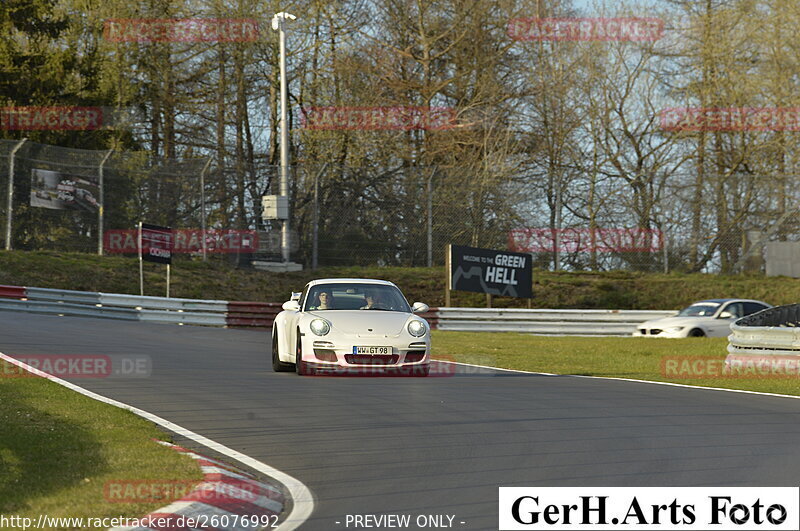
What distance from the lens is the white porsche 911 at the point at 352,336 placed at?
14.2m

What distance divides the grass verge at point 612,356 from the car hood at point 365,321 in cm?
357

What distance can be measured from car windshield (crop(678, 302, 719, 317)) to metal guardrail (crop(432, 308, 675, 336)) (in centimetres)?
99

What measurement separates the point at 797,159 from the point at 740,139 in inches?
98.8

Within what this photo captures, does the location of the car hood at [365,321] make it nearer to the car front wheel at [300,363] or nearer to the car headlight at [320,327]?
the car headlight at [320,327]

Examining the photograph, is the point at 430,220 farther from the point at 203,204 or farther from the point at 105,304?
the point at 105,304

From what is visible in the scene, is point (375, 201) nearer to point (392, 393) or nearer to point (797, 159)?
point (797, 159)

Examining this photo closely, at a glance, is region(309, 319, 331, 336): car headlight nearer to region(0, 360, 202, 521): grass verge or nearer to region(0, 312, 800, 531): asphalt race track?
region(0, 312, 800, 531): asphalt race track

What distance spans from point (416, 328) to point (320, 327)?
4.10 feet

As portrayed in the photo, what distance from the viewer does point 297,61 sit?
40812mm

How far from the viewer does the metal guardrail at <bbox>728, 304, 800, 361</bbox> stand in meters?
15.8

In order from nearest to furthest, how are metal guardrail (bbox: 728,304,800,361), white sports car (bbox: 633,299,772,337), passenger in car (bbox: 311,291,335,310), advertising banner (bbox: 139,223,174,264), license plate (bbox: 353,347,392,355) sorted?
license plate (bbox: 353,347,392,355)
passenger in car (bbox: 311,291,335,310)
metal guardrail (bbox: 728,304,800,361)
white sports car (bbox: 633,299,772,337)
advertising banner (bbox: 139,223,174,264)

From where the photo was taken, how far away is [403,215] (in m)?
32.5

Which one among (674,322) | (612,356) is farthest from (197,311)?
(674,322)

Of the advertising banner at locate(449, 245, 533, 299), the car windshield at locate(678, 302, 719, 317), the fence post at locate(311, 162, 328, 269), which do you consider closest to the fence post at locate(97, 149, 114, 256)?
the fence post at locate(311, 162, 328, 269)
